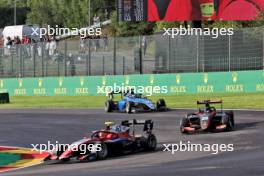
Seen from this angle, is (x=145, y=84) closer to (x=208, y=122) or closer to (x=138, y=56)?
(x=138, y=56)

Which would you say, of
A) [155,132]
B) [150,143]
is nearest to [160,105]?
[155,132]

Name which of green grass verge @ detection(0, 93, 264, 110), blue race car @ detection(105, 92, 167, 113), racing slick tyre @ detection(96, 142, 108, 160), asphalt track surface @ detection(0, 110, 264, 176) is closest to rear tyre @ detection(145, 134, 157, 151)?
asphalt track surface @ detection(0, 110, 264, 176)

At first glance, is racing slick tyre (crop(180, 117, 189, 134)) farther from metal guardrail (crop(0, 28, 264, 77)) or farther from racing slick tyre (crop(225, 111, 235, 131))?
metal guardrail (crop(0, 28, 264, 77))

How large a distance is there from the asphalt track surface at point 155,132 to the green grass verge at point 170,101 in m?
2.49

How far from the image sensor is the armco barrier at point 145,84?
33031 millimetres

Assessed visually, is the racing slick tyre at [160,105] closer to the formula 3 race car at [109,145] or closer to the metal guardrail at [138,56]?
the metal guardrail at [138,56]

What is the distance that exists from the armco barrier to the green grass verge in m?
0.60

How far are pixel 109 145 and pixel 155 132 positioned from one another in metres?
5.08

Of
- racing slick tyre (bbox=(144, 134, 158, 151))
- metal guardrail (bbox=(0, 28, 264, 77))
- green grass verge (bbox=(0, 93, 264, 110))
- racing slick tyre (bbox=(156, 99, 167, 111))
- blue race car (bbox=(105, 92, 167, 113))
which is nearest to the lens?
racing slick tyre (bbox=(144, 134, 158, 151))

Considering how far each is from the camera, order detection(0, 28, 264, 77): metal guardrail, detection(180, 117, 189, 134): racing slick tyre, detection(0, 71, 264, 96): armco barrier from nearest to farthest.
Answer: detection(180, 117, 189, 134): racing slick tyre < detection(0, 71, 264, 96): armco barrier < detection(0, 28, 264, 77): metal guardrail

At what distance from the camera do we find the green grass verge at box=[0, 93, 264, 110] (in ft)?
95.6

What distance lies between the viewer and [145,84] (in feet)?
120

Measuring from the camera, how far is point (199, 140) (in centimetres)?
1856

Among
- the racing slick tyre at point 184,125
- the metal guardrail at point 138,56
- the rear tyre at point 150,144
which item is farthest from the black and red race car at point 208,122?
the metal guardrail at point 138,56
